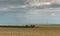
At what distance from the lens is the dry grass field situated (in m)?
1.25

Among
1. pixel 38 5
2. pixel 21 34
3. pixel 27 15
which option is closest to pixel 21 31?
pixel 21 34

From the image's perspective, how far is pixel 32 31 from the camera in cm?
125

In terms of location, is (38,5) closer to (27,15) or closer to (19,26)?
(27,15)

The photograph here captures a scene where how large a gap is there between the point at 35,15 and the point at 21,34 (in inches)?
7.2

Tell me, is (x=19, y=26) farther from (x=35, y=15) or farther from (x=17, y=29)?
(x=35, y=15)

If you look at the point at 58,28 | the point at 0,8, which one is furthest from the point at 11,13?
the point at 58,28

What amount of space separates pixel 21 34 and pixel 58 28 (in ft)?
0.91

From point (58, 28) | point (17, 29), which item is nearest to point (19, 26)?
point (17, 29)

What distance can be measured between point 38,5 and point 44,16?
10 centimetres

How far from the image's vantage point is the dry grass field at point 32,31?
4.10ft

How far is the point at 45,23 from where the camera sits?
1284 mm

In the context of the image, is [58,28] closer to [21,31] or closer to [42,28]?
[42,28]

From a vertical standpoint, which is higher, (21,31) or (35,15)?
(35,15)

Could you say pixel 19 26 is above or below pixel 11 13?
below
